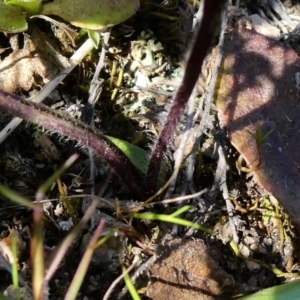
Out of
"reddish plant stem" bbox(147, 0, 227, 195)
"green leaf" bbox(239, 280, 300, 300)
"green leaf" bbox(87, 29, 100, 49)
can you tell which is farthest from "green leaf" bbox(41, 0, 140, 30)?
"green leaf" bbox(239, 280, 300, 300)

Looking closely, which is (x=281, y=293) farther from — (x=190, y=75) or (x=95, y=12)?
(x=95, y=12)

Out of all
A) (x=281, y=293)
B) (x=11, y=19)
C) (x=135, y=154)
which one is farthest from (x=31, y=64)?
(x=281, y=293)

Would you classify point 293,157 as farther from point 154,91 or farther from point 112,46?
point 112,46

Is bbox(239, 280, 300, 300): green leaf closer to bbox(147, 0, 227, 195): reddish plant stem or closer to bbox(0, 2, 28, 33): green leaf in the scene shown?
bbox(147, 0, 227, 195): reddish plant stem

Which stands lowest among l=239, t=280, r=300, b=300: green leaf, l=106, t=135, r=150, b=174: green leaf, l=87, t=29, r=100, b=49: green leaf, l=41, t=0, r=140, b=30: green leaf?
l=239, t=280, r=300, b=300: green leaf

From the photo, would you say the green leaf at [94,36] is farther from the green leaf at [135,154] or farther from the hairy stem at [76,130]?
the hairy stem at [76,130]

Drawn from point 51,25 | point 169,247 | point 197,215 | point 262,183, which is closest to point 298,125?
point 262,183
